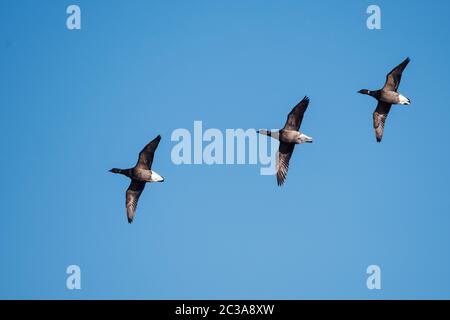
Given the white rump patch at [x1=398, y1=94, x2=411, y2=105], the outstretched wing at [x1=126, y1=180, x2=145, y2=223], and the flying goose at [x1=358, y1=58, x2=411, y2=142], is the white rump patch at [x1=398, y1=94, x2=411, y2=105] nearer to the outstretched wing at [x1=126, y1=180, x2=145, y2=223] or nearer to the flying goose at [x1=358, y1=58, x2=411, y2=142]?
the flying goose at [x1=358, y1=58, x2=411, y2=142]

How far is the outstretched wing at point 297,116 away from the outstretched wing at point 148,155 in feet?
19.8

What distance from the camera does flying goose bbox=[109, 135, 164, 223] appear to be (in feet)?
140

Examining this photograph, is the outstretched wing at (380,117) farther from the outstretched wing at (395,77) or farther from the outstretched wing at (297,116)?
the outstretched wing at (297,116)

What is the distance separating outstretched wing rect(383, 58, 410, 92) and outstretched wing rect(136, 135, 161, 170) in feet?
36.5

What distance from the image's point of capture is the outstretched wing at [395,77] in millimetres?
43938

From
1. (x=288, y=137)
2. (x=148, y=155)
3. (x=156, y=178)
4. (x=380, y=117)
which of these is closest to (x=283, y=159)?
(x=288, y=137)

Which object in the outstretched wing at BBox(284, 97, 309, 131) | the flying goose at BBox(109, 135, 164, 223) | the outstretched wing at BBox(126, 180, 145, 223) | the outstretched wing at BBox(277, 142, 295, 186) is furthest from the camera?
the outstretched wing at BBox(277, 142, 295, 186)

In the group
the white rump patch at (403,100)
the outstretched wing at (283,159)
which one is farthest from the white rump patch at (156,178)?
the white rump patch at (403,100)

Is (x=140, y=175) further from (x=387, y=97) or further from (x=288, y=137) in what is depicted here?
(x=387, y=97)

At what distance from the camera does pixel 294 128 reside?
144ft

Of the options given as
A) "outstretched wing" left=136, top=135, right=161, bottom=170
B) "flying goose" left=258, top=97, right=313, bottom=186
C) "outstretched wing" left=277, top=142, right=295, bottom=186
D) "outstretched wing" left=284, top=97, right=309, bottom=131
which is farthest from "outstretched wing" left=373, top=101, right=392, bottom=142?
"outstretched wing" left=136, top=135, right=161, bottom=170
